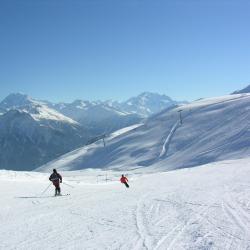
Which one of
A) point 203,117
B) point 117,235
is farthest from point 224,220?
point 203,117

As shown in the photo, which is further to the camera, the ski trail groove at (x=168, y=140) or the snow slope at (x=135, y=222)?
the ski trail groove at (x=168, y=140)

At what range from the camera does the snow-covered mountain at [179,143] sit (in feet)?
354

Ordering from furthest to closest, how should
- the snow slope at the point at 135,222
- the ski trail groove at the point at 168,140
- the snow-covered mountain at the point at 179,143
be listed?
the ski trail groove at the point at 168,140, the snow-covered mountain at the point at 179,143, the snow slope at the point at 135,222

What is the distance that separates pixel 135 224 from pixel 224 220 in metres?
3.07

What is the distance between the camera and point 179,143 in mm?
130500

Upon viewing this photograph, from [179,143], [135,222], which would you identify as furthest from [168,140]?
[135,222]

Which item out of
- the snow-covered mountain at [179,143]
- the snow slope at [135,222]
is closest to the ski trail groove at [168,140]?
the snow-covered mountain at [179,143]

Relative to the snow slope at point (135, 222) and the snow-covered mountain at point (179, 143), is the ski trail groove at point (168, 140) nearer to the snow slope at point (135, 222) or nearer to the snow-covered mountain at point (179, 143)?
the snow-covered mountain at point (179, 143)

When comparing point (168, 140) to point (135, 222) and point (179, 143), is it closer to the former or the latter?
point (179, 143)

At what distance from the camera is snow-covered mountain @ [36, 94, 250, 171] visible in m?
108

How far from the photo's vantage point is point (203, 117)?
156 metres

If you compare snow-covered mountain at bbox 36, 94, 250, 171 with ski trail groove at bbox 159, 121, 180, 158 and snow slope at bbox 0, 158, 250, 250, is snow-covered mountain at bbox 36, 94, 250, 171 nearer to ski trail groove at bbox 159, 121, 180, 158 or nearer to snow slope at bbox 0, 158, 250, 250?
ski trail groove at bbox 159, 121, 180, 158

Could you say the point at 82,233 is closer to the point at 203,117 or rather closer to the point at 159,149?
the point at 159,149

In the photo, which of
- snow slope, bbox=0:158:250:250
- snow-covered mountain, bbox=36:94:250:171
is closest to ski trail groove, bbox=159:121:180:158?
snow-covered mountain, bbox=36:94:250:171
